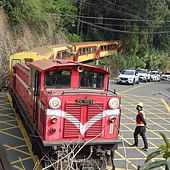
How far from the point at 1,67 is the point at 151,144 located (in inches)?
512

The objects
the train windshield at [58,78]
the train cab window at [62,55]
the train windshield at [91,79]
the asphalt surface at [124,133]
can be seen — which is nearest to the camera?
the train windshield at [58,78]

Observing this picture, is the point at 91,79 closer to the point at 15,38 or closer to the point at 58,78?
the point at 58,78

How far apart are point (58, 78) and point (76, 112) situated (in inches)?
46.8

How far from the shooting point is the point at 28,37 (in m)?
26.7

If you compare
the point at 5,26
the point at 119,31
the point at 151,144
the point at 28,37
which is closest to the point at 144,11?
the point at 119,31

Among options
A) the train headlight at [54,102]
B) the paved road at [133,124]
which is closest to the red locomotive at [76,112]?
the train headlight at [54,102]

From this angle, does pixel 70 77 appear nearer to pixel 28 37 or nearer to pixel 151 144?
pixel 151 144

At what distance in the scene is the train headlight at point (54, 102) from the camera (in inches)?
291

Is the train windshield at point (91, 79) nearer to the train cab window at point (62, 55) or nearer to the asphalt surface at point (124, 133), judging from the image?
the asphalt surface at point (124, 133)

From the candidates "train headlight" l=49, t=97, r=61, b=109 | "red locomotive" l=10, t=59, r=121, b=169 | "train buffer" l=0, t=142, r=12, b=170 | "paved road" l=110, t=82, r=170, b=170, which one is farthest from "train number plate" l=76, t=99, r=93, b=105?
"train buffer" l=0, t=142, r=12, b=170

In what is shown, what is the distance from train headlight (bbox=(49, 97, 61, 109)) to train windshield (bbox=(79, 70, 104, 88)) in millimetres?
1228

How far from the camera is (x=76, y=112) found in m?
7.61

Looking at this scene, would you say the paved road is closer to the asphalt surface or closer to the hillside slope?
the asphalt surface

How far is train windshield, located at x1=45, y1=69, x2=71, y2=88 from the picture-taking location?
8.20 metres
